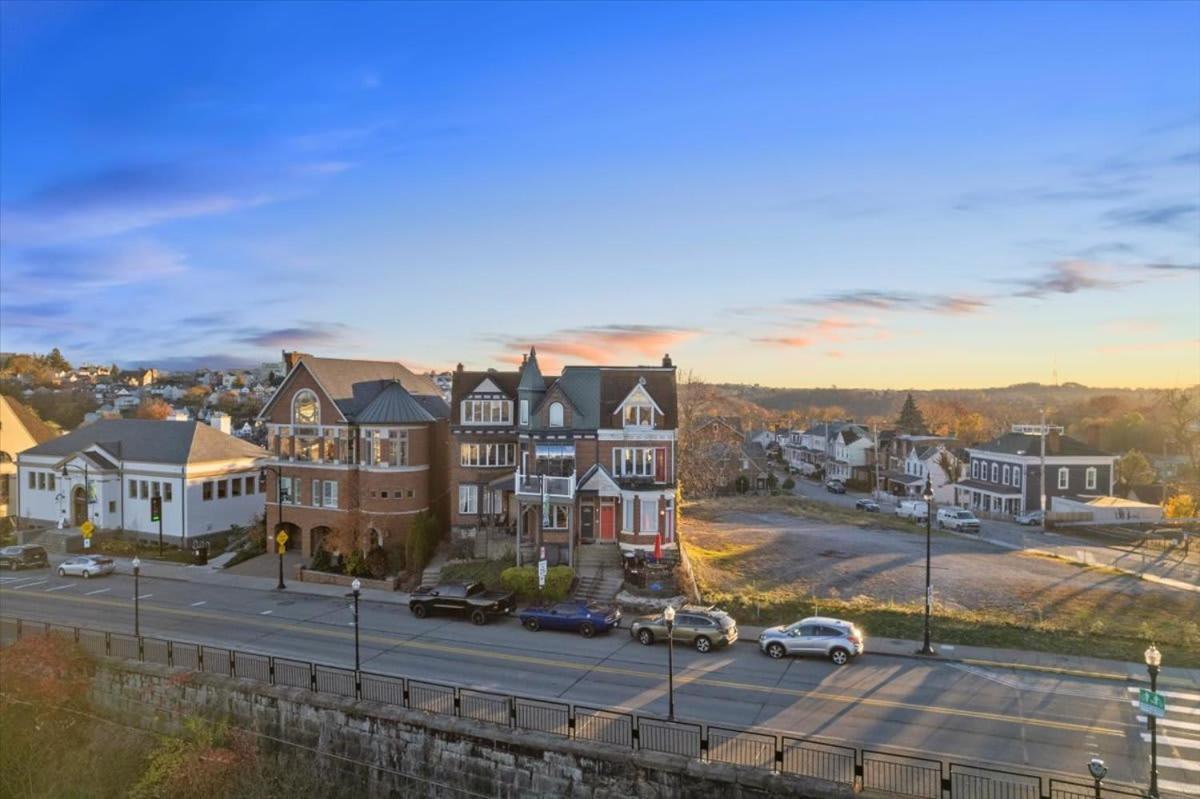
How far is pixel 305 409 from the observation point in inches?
1689

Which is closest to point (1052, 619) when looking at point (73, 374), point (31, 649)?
point (31, 649)

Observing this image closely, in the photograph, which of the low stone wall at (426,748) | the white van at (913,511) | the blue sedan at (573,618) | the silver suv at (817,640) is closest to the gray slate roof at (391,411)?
the blue sedan at (573,618)

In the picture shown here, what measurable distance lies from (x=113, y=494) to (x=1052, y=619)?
183 ft

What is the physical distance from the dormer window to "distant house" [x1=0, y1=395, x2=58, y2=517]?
4848cm

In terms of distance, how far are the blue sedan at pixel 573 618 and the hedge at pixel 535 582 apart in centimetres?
220

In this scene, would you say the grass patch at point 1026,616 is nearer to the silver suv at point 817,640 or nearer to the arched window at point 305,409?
the silver suv at point 817,640

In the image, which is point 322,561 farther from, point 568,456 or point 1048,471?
point 1048,471

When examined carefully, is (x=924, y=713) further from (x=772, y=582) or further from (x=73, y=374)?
(x=73, y=374)

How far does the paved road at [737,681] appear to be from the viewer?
19.5 m

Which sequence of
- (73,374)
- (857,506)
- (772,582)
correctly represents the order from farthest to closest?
(73,374) < (857,506) < (772,582)

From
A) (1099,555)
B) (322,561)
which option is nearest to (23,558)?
(322,561)

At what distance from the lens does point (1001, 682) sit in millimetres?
23750

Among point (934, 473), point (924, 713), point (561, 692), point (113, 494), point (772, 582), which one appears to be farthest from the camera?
point (934, 473)

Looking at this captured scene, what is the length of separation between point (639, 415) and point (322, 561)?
1931 centimetres
